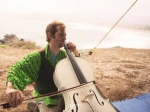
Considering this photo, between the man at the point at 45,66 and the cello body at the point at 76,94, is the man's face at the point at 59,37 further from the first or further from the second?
the cello body at the point at 76,94

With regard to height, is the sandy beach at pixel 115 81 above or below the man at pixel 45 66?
below

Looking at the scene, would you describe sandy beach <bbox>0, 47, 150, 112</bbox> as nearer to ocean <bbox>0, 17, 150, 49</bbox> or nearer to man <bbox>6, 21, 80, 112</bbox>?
man <bbox>6, 21, 80, 112</bbox>

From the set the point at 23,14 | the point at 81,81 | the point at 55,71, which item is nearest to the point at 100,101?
the point at 81,81

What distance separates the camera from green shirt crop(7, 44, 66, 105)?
4.63 ft

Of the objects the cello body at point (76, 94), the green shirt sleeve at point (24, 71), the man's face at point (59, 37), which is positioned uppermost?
the man's face at point (59, 37)

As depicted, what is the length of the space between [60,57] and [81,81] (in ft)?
1.27

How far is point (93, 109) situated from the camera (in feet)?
4.55

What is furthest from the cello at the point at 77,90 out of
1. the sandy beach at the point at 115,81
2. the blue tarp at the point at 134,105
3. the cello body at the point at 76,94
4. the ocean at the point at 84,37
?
the ocean at the point at 84,37

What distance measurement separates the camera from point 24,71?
1.56 m

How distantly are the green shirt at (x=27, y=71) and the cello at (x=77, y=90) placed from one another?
15 centimetres

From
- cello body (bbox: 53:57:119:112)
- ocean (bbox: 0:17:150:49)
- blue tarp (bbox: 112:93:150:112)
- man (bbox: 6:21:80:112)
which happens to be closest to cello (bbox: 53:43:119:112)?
cello body (bbox: 53:57:119:112)

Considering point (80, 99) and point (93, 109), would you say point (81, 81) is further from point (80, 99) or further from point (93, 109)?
point (93, 109)

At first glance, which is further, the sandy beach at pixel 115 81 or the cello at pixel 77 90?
the sandy beach at pixel 115 81

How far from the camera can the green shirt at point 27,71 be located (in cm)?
141
